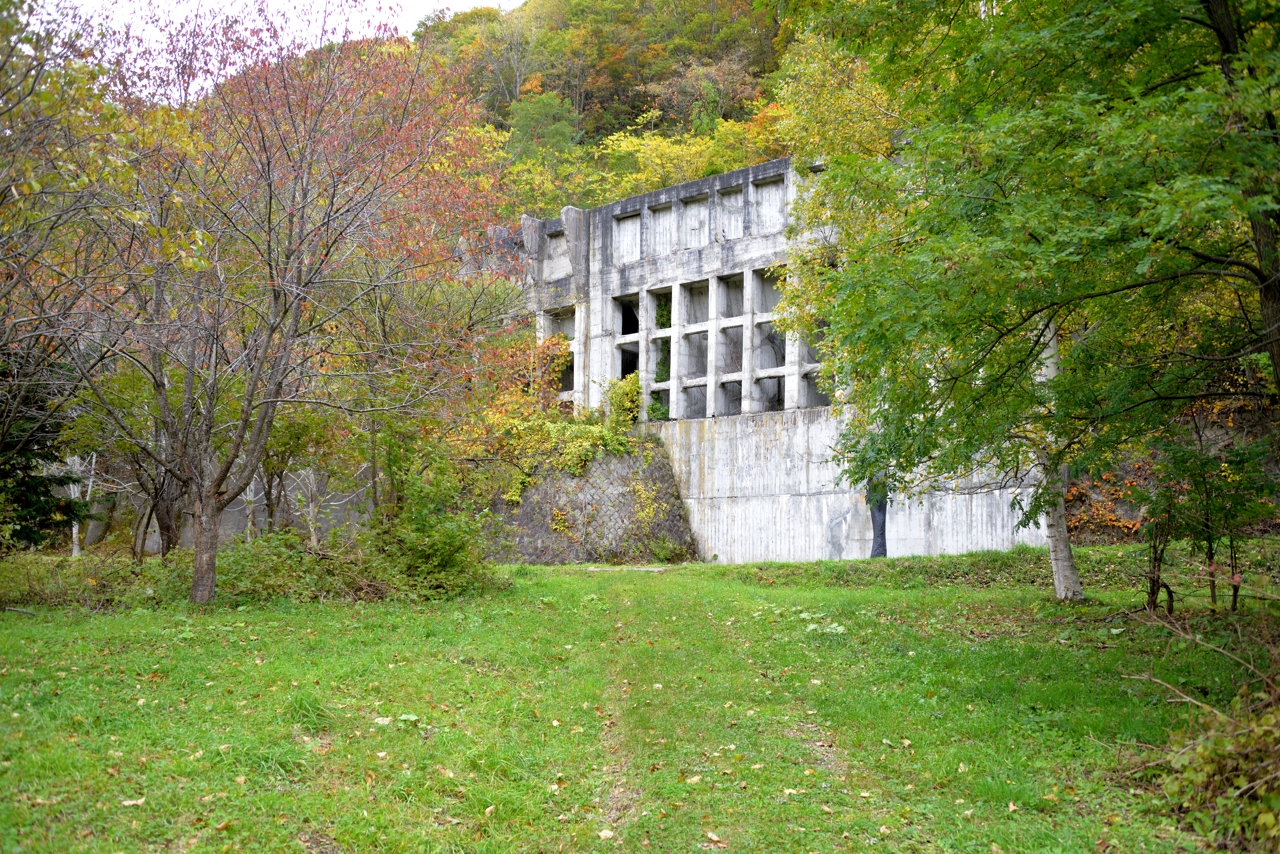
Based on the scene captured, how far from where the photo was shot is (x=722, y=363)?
28797 millimetres

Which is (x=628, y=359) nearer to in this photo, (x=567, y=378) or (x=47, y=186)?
(x=567, y=378)

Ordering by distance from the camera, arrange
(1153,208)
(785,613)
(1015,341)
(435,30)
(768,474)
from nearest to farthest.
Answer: (1153,208)
(1015,341)
(785,613)
(435,30)
(768,474)

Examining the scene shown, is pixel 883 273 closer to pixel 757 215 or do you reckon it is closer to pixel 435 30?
pixel 435 30

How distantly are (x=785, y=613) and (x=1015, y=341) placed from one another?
5754mm

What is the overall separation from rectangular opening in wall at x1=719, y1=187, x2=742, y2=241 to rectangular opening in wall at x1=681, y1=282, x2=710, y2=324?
6.64ft

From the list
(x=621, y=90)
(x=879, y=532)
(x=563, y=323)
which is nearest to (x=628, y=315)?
(x=563, y=323)

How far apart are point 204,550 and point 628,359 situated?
21.8 meters

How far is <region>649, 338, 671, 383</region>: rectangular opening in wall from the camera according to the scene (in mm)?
30375

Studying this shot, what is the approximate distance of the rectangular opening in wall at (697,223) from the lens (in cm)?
2892

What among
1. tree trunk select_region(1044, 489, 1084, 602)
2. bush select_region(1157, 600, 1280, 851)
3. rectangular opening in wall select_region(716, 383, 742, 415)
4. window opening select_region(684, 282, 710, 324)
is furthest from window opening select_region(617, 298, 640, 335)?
bush select_region(1157, 600, 1280, 851)

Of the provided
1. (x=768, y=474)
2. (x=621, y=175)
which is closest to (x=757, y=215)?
(x=768, y=474)

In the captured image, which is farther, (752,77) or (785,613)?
(752,77)

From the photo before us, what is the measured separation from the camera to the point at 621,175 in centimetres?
3900

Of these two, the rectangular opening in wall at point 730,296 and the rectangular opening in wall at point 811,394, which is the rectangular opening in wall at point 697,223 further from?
the rectangular opening in wall at point 811,394
